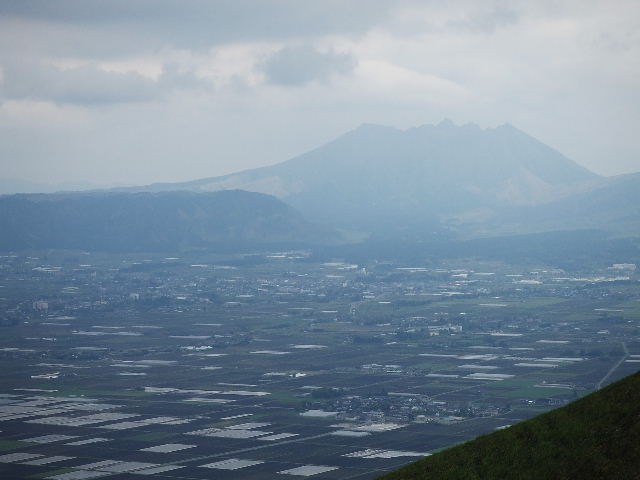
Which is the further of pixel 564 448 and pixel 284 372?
pixel 284 372

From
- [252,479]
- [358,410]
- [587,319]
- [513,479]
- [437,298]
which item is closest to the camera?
[513,479]

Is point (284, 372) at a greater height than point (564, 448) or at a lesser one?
lesser

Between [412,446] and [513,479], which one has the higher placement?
[513,479]

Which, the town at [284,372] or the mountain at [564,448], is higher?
the mountain at [564,448]

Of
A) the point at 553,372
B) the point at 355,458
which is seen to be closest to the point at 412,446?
the point at 355,458

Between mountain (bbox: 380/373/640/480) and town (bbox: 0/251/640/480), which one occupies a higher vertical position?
mountain (bbox: 380/373/640/480)

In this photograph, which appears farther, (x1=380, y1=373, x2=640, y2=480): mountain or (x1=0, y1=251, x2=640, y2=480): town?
(x1=0, y1=251, x2=640, y2=480): town

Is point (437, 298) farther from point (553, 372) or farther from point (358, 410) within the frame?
point (358, 410)

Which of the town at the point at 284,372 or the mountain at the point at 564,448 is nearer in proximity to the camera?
the mountain at the point at 564,448
